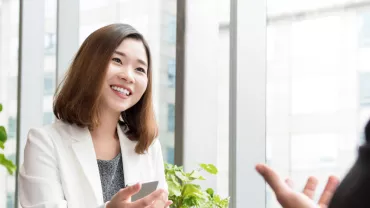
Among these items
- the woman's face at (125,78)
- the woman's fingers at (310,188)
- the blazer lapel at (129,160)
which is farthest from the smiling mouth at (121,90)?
the woman's fingers at (310,188)

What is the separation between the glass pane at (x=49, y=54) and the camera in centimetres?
406

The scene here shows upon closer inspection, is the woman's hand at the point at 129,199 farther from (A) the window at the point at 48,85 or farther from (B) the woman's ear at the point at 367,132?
(A) the window at the point at 48,85

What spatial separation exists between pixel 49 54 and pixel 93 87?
197 cm

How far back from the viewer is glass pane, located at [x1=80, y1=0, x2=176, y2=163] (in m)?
3.25

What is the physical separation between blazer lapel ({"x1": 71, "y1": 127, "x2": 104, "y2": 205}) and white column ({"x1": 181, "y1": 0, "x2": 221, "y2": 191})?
95 cm

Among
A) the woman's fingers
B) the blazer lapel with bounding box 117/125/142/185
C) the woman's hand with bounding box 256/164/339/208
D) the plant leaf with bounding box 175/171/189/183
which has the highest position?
the woman's hand with bounding box 256/164/339/208

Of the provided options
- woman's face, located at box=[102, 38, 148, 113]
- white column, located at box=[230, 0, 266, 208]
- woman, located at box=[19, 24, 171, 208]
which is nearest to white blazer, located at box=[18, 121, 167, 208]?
woman, located at box=[19, 24, 171, 208]

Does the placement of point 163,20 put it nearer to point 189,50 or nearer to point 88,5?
point 189,50

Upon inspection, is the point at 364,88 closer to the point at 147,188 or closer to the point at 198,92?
the point at 198,92

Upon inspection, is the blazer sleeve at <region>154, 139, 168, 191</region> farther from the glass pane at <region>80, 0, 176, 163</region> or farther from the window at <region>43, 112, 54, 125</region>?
the window at <region>43, 112, 54, 125</region>

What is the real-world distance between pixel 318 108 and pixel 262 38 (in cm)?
51

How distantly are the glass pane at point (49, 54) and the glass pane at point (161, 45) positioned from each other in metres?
0.58

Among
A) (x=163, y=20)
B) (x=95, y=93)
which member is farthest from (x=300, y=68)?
(x=95, y=93)

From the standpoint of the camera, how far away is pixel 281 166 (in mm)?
3109
